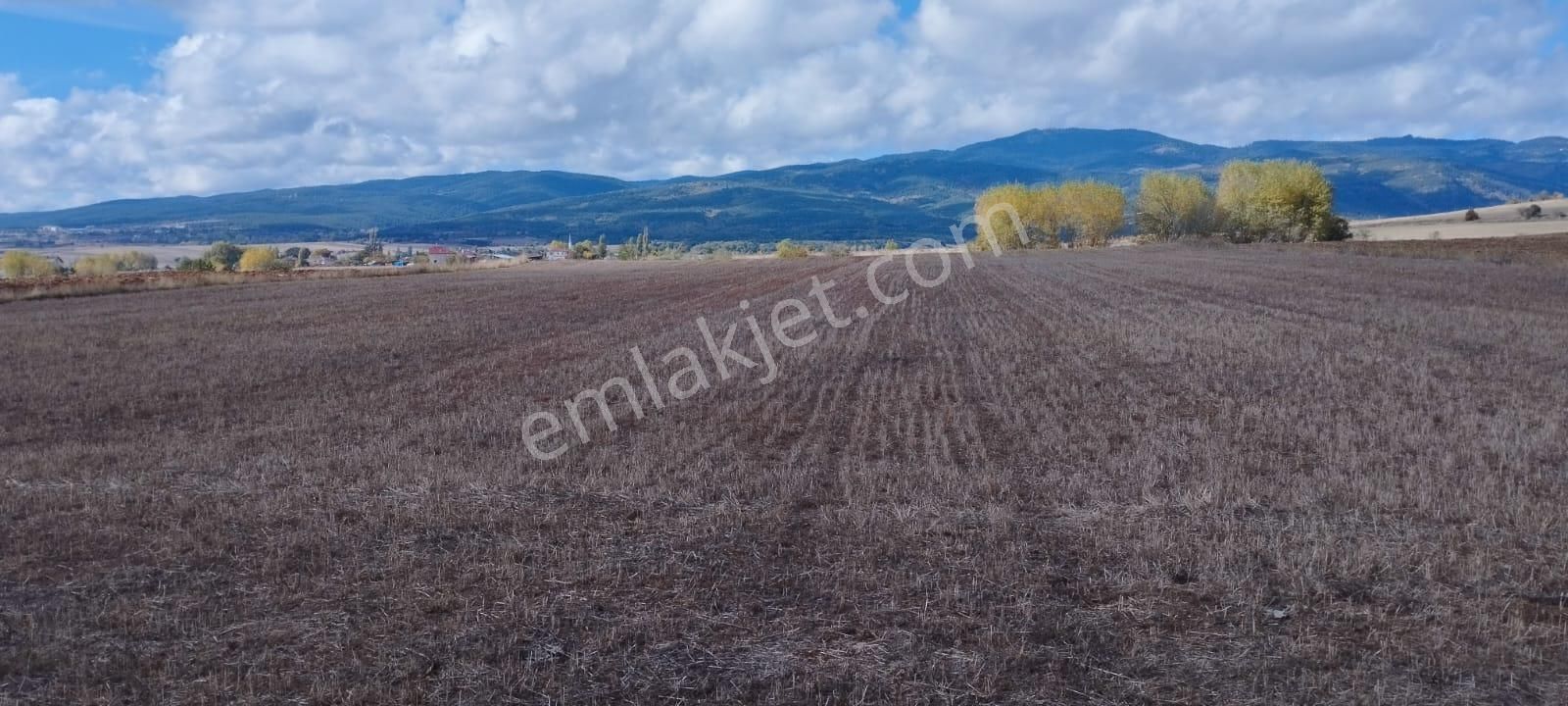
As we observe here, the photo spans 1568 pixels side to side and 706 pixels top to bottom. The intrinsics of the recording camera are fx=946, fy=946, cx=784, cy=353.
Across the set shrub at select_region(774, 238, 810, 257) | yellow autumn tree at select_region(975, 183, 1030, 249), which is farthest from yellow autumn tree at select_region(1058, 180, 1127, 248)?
shrub at select_region(774, 238, 810, 257)

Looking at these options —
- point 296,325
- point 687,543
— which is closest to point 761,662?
point 687,543

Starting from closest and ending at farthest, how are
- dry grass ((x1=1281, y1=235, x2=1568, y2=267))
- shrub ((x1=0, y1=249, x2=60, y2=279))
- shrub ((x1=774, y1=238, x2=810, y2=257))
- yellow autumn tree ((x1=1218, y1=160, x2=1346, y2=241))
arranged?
dry grass ((x1=1281, y1=235, x2=1568, y2=267))
yellow autumn tree ((x1=1218, y1=160, x2=1346, y2=241))
shrub ((x1=0, y1=249, x2=60, y2=279))
shrub ((x1=774, y1=238, x2=810, y2=257))

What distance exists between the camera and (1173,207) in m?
93.6

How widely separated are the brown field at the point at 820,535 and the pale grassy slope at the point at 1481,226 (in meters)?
73.2

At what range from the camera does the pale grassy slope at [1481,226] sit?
2990 inches

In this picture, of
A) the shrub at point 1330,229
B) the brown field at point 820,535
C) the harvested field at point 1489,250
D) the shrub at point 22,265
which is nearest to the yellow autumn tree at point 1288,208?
the shrub at point 1330,229

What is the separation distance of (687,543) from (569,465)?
A: 10.1 ft

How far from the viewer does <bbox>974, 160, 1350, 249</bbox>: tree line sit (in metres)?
82.8

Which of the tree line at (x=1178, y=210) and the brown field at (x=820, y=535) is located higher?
the tree line at (x=1178, y=210)

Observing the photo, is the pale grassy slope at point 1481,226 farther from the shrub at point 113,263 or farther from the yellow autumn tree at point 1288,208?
the shrub at point 113,263

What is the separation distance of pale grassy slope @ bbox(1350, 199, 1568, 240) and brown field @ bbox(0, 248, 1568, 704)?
73.2m

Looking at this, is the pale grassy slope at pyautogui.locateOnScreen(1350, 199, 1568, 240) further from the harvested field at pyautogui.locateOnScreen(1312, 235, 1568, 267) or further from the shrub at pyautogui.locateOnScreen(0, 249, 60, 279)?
the shrub at pyautogui.locateOnScreen(0, 249, 60, 279)

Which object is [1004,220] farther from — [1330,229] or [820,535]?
[820,535]

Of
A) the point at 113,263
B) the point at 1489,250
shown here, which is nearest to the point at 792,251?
the point at 1489,250
